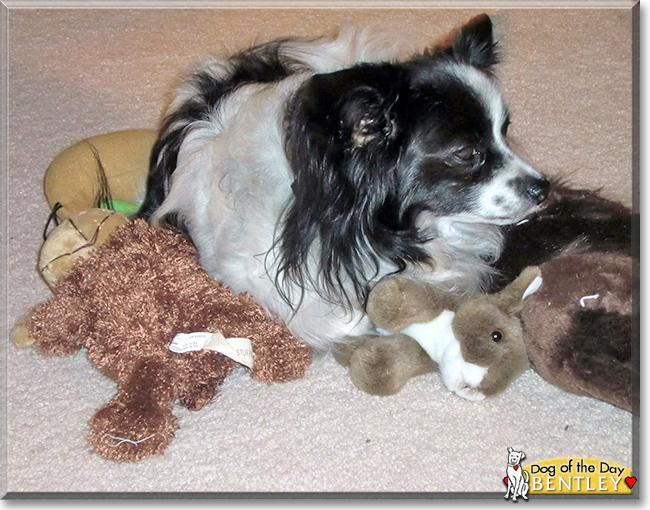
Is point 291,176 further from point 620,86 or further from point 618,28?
point 618,28

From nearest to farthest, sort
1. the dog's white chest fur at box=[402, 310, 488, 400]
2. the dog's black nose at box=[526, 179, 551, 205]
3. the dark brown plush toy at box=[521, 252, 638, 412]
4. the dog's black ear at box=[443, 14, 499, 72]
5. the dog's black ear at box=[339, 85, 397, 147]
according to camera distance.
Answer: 1. the dog's black ear at box=[339, 85, 397, 147]
2. the dark brown plush toy at box=[521, 252, 638, 412]
3. the dog's white chest fur at box=[402, 310, 488, 400]
4. the dog's black nose at box=[526, 179, 551, 205]
5. the dog's black ear at box=[443, 14, 499, 72]

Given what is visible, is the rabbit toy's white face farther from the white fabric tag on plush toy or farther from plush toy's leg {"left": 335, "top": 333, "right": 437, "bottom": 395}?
the white fabric tag on plush toy

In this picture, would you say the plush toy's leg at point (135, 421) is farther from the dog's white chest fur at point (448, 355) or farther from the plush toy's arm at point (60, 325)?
the dog's white chest fur at point (448, 355)

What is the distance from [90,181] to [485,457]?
147cm

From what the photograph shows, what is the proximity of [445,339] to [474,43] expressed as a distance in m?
0.85

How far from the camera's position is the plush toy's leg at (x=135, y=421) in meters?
1.89

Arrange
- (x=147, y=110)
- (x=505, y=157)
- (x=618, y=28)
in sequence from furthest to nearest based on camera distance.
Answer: (x=618, y=28) < (x=147, y=110) < (x=505, y=157)

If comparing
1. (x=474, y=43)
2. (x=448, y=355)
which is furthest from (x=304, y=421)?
(x=474, y=43)

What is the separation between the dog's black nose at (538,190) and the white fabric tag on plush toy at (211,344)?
0.87 m

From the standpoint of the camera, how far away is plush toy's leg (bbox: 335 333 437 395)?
2074 millimetres

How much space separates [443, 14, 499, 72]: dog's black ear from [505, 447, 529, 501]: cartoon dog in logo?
1077mm

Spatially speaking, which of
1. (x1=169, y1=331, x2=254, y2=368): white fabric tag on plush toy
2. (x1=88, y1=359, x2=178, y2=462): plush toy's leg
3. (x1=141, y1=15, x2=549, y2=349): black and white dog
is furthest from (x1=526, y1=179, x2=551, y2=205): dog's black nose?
(x1=88, y1=359, x2=178, y2=462): plush toy's leg

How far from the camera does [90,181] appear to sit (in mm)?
2498

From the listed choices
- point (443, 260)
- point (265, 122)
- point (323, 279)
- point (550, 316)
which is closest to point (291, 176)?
point (265, 122)
